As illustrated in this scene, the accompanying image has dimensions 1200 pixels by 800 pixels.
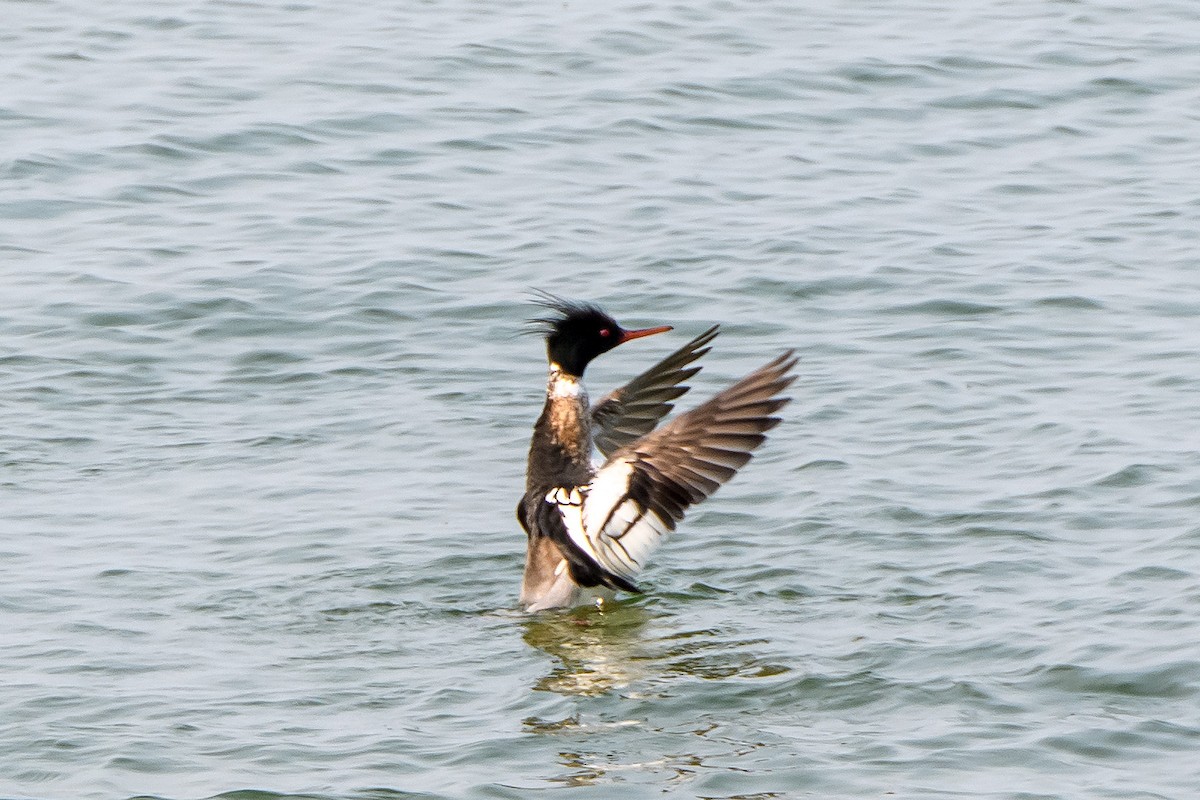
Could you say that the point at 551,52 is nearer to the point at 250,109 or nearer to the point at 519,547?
the point at 250,109

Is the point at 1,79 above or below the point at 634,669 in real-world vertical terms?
above

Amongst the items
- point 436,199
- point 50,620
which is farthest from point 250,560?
point 436,199

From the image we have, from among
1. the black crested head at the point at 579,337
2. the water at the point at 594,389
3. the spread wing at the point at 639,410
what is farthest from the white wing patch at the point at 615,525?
the spread wing at the point at 639,410

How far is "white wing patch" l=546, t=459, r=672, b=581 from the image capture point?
8.43 m

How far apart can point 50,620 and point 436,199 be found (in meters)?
6.48

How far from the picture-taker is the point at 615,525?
27.8 feet

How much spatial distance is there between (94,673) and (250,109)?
9.04 metres

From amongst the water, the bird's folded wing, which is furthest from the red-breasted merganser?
the water

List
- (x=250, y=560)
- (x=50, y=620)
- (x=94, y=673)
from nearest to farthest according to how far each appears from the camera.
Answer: (x=94, y=673)
(x=50, y=620)
(x=250, y=560)

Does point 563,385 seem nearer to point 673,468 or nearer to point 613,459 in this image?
point 613,459

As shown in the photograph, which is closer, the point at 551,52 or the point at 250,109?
the point at 250,109

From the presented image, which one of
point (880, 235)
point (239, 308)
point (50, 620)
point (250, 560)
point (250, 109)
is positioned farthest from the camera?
point (250, 109)

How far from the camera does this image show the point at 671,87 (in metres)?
16.7

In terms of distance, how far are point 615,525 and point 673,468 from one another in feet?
1.31
